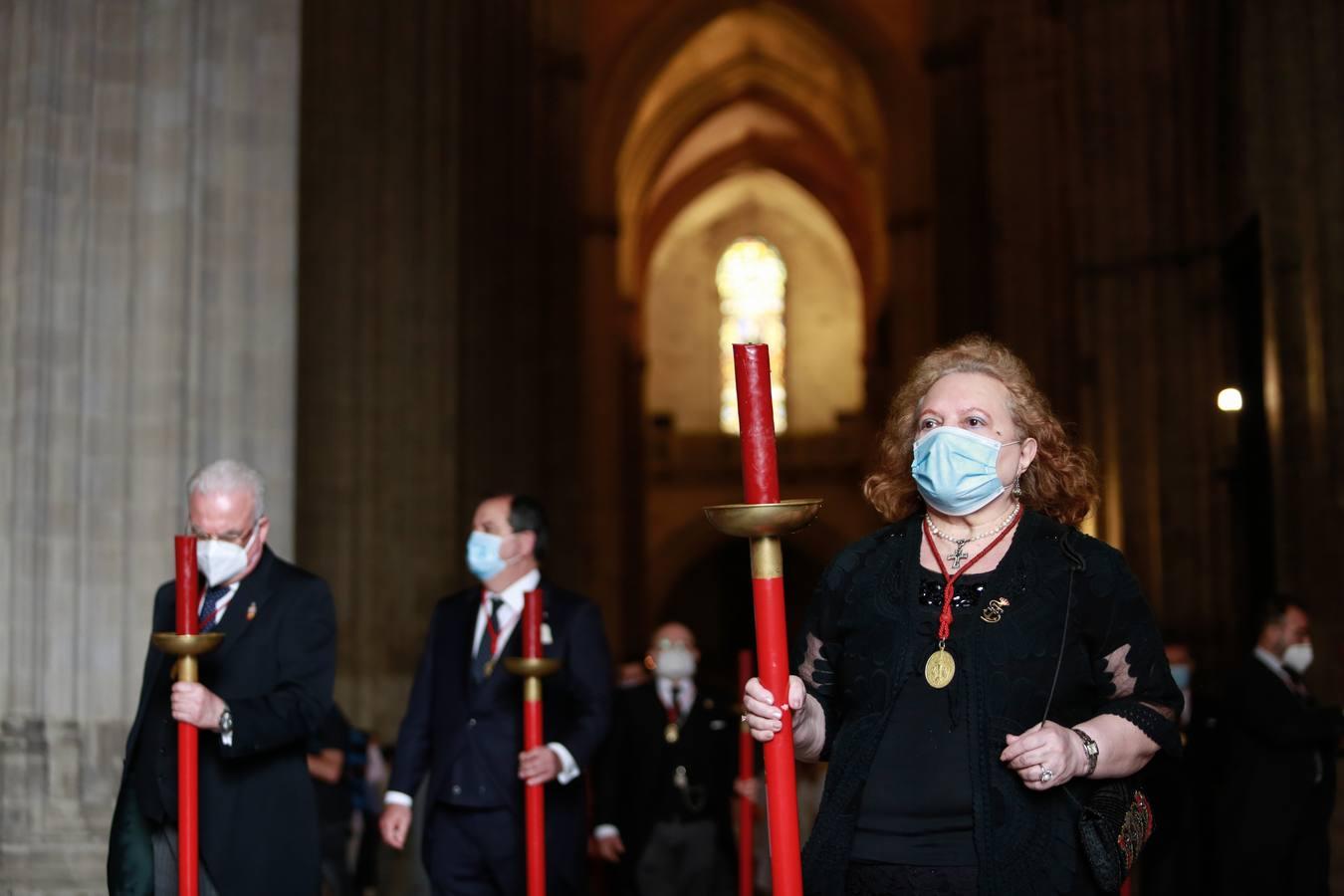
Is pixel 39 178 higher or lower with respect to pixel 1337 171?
lower

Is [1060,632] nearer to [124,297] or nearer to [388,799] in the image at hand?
[388,799]

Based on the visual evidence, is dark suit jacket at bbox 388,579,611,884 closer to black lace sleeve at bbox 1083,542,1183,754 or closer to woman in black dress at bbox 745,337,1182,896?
woman in black dress at bbox 745,337,1182,896

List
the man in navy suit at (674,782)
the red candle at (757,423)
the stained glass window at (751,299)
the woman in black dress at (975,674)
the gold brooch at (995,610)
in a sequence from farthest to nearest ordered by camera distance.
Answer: the stained glass window at (751,299)
the man in navy suit at (674,782)
the gold brooch at (995,610)
the woman in black dress at (975,674)
the red candle at (757,423)

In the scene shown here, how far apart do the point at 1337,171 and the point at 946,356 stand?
6.44m

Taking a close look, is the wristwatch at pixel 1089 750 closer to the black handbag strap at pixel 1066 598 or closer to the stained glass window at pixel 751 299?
the black handbag strap at pixel 1066 598

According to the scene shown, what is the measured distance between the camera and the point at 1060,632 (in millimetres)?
2896

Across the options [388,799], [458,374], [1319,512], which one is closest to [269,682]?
[388,799]

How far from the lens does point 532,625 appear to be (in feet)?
15.7

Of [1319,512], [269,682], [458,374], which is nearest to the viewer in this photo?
[269,682]

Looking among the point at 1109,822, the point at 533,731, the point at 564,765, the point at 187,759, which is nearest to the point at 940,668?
the point at 1109,822

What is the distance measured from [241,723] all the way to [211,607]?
1.42 ft

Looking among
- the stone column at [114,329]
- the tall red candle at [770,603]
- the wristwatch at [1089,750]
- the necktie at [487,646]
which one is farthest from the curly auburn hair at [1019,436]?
the stone column at [114,329]

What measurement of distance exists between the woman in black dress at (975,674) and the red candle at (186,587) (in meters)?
1.44

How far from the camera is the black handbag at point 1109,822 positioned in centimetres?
281
